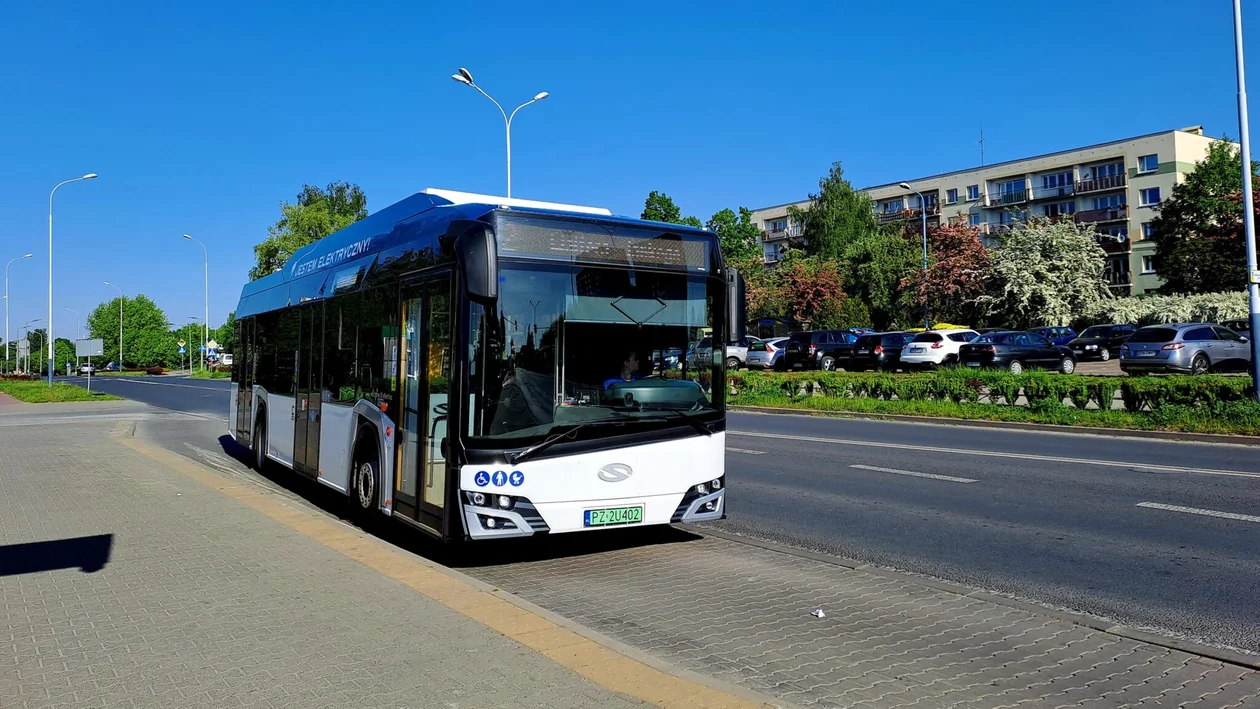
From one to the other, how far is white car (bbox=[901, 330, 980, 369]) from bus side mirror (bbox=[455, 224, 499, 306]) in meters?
29.0

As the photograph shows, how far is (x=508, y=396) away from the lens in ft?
22.1

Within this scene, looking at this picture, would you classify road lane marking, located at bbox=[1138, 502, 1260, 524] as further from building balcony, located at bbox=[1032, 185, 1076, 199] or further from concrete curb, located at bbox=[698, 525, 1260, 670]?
building balcony, located at bbox=[1032, 185, 1076, 199]

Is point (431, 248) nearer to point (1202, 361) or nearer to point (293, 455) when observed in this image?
point (293, 455)

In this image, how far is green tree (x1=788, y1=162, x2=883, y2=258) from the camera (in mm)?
76438

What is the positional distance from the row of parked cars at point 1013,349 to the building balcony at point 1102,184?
29573 mm

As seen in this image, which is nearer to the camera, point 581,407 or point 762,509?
point 581,407

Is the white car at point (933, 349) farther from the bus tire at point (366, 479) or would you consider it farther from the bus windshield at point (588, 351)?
the bus tire at point (366, 479)

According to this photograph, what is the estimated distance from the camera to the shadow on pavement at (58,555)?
6730mm

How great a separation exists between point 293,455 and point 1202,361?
2724cm

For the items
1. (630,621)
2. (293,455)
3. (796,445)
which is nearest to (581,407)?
(630,621)

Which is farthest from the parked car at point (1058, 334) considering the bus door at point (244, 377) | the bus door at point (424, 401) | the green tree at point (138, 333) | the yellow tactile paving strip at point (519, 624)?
the green tree at point (138, 333)

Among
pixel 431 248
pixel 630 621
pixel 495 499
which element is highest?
pixel 431 248

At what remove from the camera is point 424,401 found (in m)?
7.35

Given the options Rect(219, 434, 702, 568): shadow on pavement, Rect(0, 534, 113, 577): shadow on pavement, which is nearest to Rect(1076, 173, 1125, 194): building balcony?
Rect(219, 434, 702, 568): shadow on pavement
